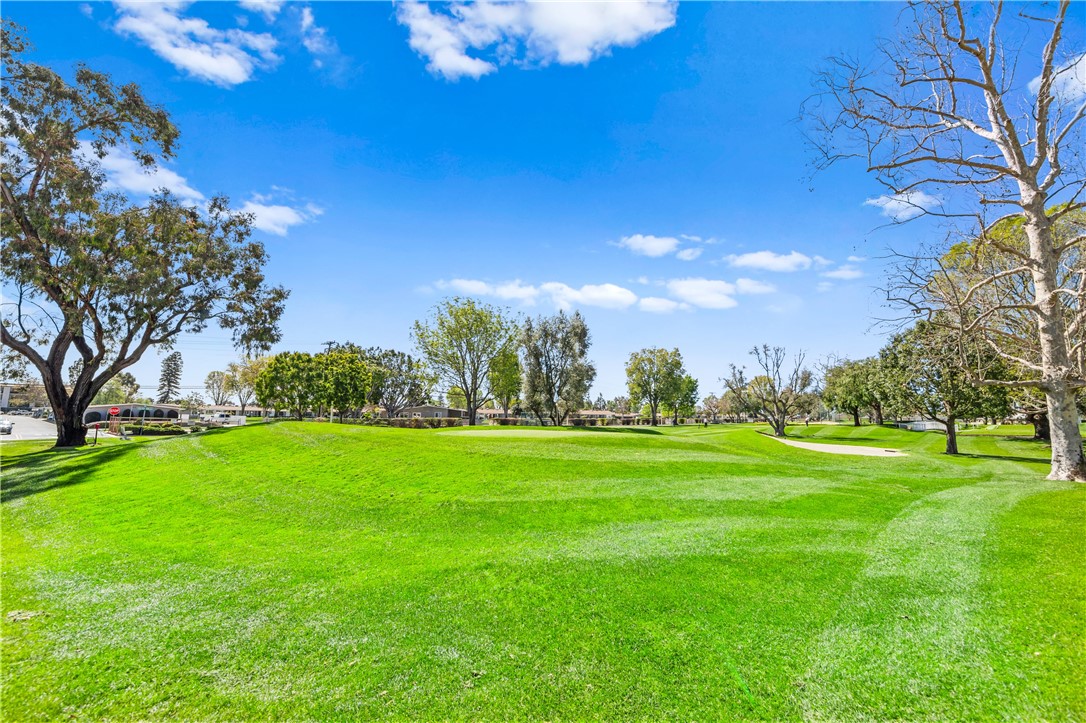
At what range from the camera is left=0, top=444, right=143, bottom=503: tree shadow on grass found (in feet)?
40.6

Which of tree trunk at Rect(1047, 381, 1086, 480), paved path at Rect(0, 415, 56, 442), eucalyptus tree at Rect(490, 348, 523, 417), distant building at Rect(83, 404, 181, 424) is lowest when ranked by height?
paved path at Rect(0, 415, 56, 442)

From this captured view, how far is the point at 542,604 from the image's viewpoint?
4.96 meters

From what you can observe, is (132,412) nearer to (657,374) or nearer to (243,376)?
(243,376)

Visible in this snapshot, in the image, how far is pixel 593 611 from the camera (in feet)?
15.8

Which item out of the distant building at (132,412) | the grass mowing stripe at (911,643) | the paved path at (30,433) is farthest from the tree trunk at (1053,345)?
the distant building at (132,412)

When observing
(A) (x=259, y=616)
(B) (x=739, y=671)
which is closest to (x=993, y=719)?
(B) (x=739, y=671)

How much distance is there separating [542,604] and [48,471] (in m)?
19.1

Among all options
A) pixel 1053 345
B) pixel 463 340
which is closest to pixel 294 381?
pixel 463 340

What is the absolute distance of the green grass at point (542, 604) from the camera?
347 centimetres

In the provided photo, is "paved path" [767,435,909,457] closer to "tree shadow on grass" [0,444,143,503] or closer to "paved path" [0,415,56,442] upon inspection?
"tree shadow on grass" [0,444,143,503]

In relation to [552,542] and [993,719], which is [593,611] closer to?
[552,542]

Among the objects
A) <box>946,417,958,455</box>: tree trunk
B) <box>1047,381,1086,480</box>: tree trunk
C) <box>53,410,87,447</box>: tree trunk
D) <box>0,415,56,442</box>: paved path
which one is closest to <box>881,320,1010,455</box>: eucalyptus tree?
<box>946,417,958,455</box>: tree trunk

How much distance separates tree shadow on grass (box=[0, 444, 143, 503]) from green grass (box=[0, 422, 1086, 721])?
2669 mm

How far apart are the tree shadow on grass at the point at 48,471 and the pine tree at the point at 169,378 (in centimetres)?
14153
